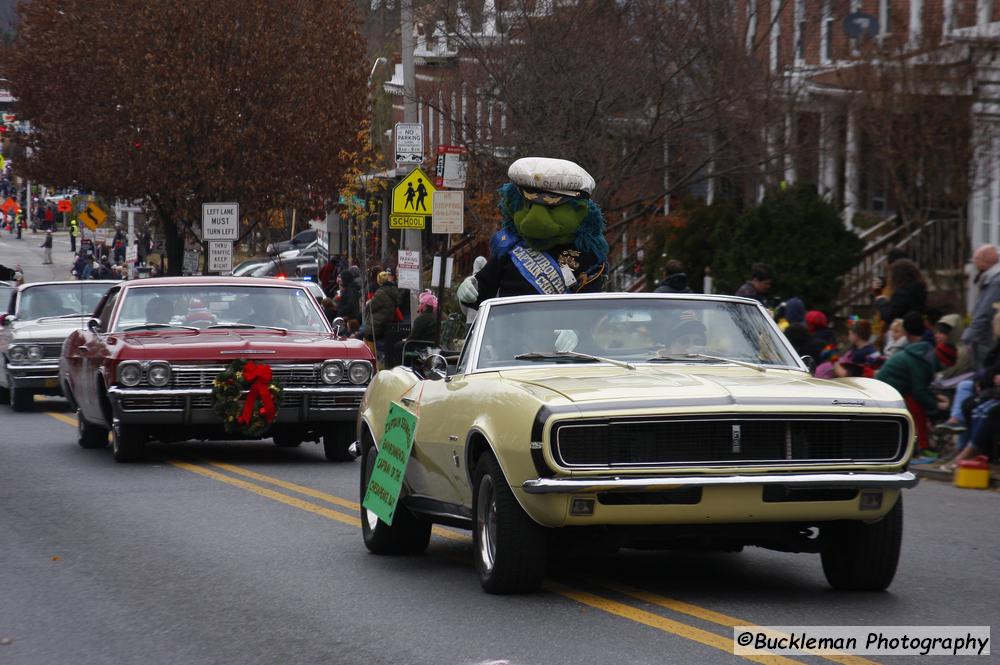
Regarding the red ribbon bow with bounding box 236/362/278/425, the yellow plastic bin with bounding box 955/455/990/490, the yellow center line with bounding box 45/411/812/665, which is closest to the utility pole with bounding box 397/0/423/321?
the red ribbon bow with bounding box 236/362/278/425

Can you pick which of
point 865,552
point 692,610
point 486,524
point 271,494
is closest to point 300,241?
point 271,494

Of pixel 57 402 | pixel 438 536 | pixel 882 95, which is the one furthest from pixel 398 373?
pixel 57 402

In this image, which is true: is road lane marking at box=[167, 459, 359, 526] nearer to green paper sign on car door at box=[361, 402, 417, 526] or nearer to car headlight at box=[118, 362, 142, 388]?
car headlight at box=[118, 362, 142, 388]

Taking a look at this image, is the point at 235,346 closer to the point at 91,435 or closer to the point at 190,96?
the point at 91,435

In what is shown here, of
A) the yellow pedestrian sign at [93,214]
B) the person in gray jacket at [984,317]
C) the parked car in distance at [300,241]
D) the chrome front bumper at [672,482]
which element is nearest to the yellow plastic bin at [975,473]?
the person in gray jacket at [984,317]

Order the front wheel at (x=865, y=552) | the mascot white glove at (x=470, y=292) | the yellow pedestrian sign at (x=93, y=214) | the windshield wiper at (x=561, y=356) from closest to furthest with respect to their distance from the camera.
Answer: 1. the front wheel at (x=865, y=552)
2. the windshield wiper at (x=561, y=356)
3. the mascot white glove at (x=470, y=292)
4. the yellow pedestrian sign at (x=93, y=214)

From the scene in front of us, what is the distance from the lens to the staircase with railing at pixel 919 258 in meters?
23.9

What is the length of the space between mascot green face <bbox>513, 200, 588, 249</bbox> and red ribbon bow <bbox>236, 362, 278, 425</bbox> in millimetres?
3199

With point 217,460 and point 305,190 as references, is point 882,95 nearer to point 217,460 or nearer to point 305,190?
point 217,460

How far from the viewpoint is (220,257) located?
35.1 metres

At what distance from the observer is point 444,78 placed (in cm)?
3083

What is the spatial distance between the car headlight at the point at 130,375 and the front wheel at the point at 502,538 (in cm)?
711

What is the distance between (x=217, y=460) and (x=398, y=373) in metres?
6.10

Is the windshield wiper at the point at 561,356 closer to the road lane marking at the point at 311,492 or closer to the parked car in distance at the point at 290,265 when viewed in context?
the road lane marking at the point at 311,492
